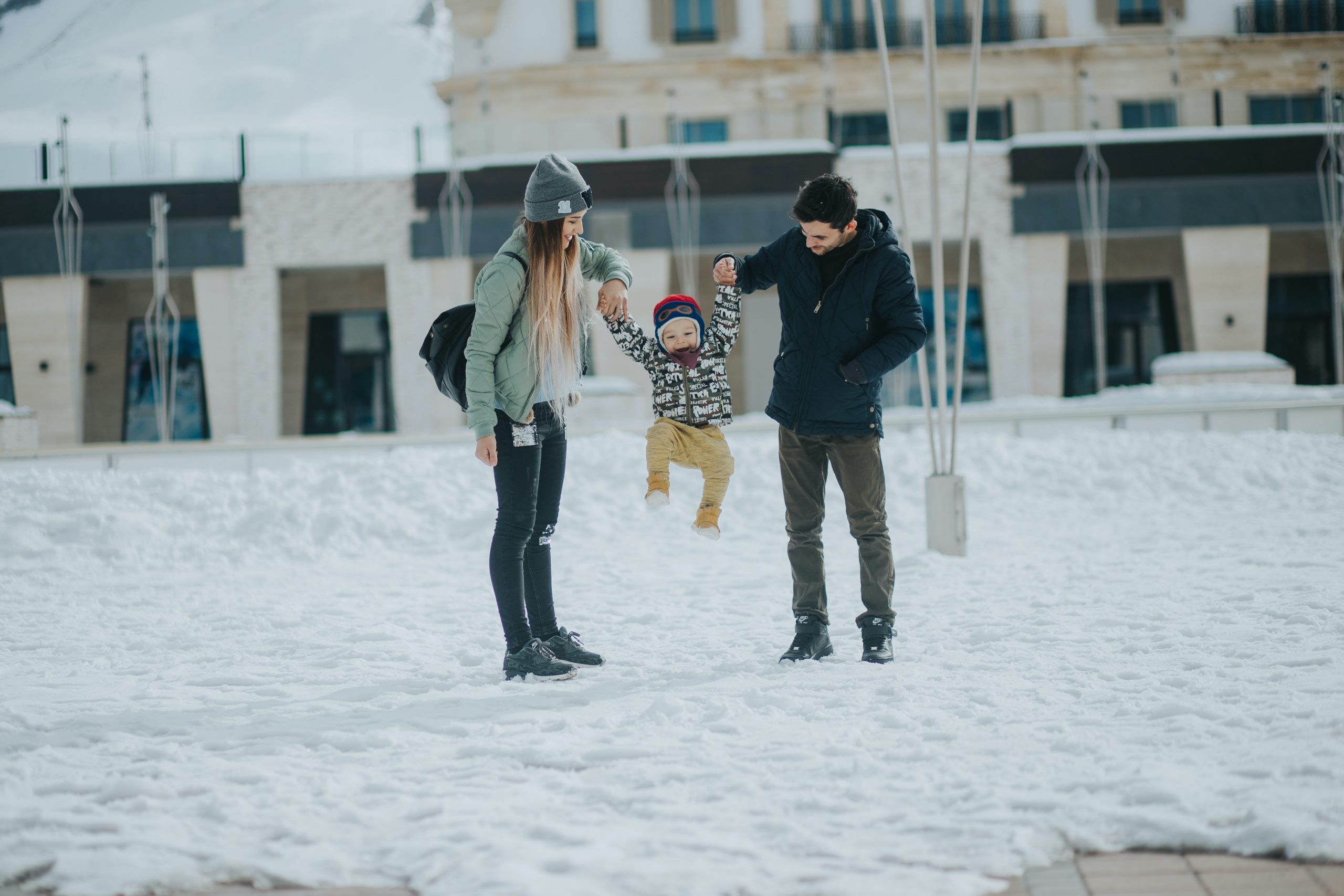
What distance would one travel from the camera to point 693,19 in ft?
98.0

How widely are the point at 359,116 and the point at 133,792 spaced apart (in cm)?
10721

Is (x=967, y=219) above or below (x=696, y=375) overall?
above

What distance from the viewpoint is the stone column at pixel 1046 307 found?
86.1ft


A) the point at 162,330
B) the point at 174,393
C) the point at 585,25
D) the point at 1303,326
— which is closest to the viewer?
→ the point at 162,330

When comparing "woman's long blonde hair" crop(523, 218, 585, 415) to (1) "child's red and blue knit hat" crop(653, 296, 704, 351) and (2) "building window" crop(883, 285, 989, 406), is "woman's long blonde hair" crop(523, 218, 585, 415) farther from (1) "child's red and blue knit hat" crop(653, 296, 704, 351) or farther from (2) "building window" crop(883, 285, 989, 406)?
(2) "building window" crop(883, 285, 989, 406)

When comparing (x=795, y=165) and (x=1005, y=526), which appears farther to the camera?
(x=795, y=165)

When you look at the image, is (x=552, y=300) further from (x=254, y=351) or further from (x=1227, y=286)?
(x=1227, y=286)

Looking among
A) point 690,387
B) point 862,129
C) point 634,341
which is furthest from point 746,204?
point 634,341

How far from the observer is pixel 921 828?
2.97 metres

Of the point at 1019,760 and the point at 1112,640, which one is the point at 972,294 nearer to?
the point at 1112,640

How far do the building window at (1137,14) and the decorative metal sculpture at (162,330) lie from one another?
23.8 meters

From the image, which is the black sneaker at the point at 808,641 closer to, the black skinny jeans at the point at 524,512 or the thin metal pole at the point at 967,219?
the black skinny jeans at the point at 524,512

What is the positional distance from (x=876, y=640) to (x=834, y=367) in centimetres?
118

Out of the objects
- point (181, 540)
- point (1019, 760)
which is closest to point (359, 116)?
point (181, 540)
